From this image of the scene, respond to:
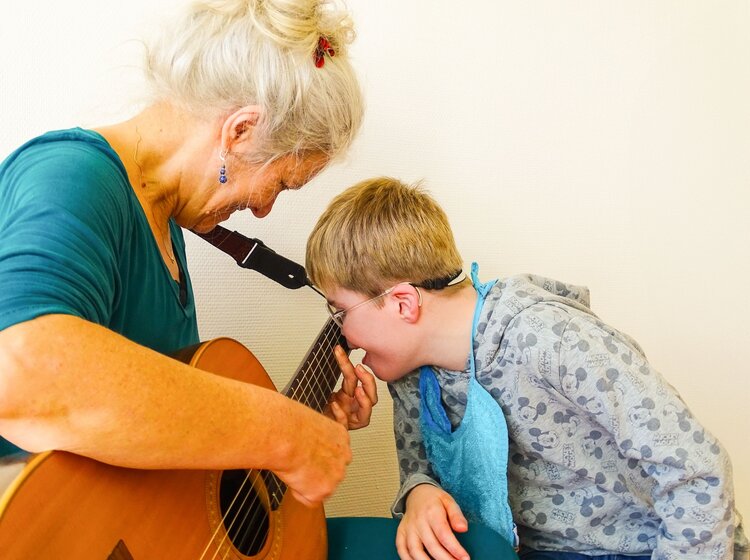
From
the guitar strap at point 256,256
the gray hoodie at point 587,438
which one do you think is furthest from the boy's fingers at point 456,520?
the guitar strap at point 256,256

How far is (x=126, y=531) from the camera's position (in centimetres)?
56

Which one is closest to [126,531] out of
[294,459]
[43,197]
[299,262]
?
[294,459]

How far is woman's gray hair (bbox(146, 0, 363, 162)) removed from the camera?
77 cm

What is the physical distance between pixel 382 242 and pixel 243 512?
0.42 meters

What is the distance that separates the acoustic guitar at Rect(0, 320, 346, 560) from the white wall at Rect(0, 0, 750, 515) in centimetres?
43

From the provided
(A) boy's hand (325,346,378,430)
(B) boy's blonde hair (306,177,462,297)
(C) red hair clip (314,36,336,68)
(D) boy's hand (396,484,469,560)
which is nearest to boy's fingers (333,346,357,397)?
(A) boy's hand (325,346,378,430)

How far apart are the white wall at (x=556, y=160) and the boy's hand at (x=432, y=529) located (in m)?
0.43

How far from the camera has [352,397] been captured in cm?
108

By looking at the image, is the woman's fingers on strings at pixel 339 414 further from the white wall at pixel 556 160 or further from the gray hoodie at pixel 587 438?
the white wall at pixel 556 160

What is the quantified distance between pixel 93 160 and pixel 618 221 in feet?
3.83

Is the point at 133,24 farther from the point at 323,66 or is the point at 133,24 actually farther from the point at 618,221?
the point at 618,221

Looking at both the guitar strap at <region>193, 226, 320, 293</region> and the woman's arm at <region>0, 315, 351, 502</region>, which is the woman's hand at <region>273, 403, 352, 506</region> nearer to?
the woman's arm at <region>0, 315, 351, 502</region>

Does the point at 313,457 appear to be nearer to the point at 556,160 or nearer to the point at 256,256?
the point at 256,256

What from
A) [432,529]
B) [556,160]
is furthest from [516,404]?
[556,160]
